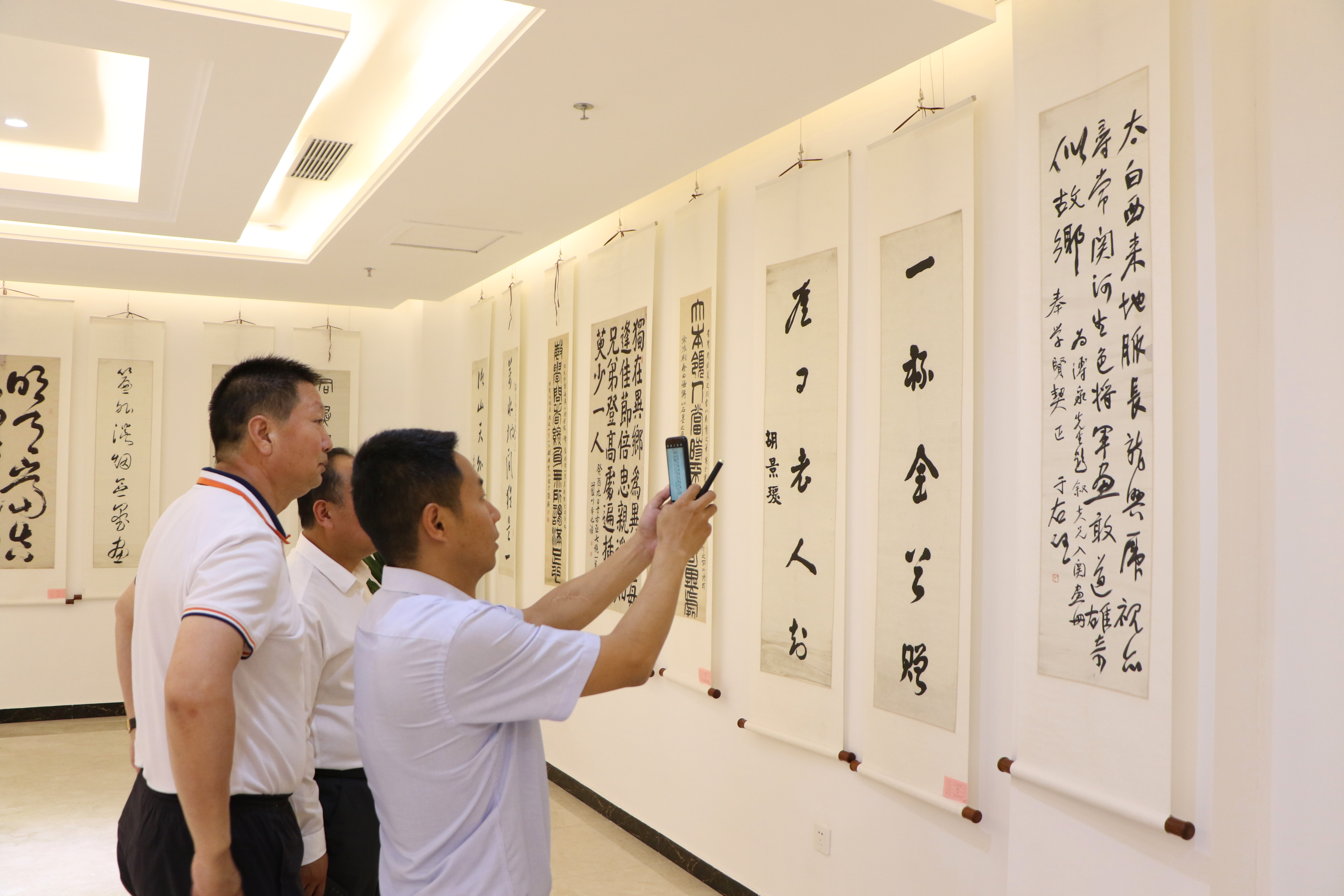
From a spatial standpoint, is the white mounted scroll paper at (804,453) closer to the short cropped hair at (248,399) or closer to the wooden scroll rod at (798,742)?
the wooden scroll rod at (798,742)

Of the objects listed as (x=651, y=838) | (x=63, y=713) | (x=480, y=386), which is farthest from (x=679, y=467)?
(x=63, y=713)

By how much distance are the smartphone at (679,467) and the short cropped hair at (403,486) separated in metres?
0.37

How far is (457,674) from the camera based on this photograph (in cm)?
144

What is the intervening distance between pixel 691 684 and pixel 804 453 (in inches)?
48.6

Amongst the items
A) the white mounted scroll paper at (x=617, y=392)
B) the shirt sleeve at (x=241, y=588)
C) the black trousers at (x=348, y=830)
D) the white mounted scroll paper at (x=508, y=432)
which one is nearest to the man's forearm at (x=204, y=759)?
the shirt sleeve at (x=241, y=588)

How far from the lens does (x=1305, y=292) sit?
6.50 feet

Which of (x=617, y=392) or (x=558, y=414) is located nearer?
(x=617, y=392)

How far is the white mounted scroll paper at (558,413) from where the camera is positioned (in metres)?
5.17

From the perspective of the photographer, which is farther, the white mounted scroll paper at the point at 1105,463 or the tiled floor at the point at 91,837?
the tiled floor at the point at 91,837

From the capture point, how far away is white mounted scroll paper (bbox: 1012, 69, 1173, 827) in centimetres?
210

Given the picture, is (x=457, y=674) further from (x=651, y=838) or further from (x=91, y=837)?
(x=91, y=837)

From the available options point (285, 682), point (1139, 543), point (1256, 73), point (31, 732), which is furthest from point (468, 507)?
point (31, 732)

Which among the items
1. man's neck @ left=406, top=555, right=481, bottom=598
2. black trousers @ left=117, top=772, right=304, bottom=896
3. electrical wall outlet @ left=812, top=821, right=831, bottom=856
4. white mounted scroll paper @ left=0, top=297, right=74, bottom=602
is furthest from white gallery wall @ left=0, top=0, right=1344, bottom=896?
white mounted scroll paper @ left=0, top=297, right=74, bottom=602

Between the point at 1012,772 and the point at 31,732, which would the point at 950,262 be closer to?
the point at 1012,772
